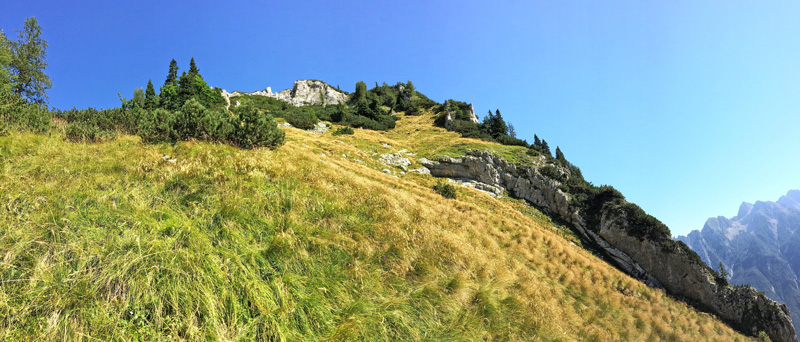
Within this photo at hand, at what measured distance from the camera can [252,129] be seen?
11.4m

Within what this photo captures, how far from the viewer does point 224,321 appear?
294 centimetres

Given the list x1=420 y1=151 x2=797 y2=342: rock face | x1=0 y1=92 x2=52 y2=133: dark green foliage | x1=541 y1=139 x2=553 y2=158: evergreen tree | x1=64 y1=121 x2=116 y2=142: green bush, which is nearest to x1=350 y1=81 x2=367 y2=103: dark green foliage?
x1=541 y1=139 x2=553 y2=158: evergreen tree

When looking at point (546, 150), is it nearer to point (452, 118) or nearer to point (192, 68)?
point (452, 118)

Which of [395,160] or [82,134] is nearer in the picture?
[82,134]

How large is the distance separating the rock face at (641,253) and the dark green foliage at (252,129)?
74.1ft

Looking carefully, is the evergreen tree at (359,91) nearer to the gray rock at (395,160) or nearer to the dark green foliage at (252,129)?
the gray rock at (395,160)

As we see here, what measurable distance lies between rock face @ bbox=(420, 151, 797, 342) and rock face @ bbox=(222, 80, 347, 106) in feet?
221

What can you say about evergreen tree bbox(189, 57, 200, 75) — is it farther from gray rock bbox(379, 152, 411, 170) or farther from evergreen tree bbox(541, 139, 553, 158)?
evergreen tree bbox(541, 139, 553, 158)

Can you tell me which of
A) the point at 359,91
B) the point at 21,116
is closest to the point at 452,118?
the point at 359,91

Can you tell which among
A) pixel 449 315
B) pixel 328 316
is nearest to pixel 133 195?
pixel 328 316

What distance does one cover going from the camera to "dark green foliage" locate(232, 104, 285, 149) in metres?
11.0

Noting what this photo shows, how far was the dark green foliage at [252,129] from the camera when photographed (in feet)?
36.1

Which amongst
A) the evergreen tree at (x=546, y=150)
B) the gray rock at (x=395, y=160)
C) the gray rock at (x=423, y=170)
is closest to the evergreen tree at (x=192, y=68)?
the gray rock at (x=395, y=160)

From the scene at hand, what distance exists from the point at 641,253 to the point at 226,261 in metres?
32.9
